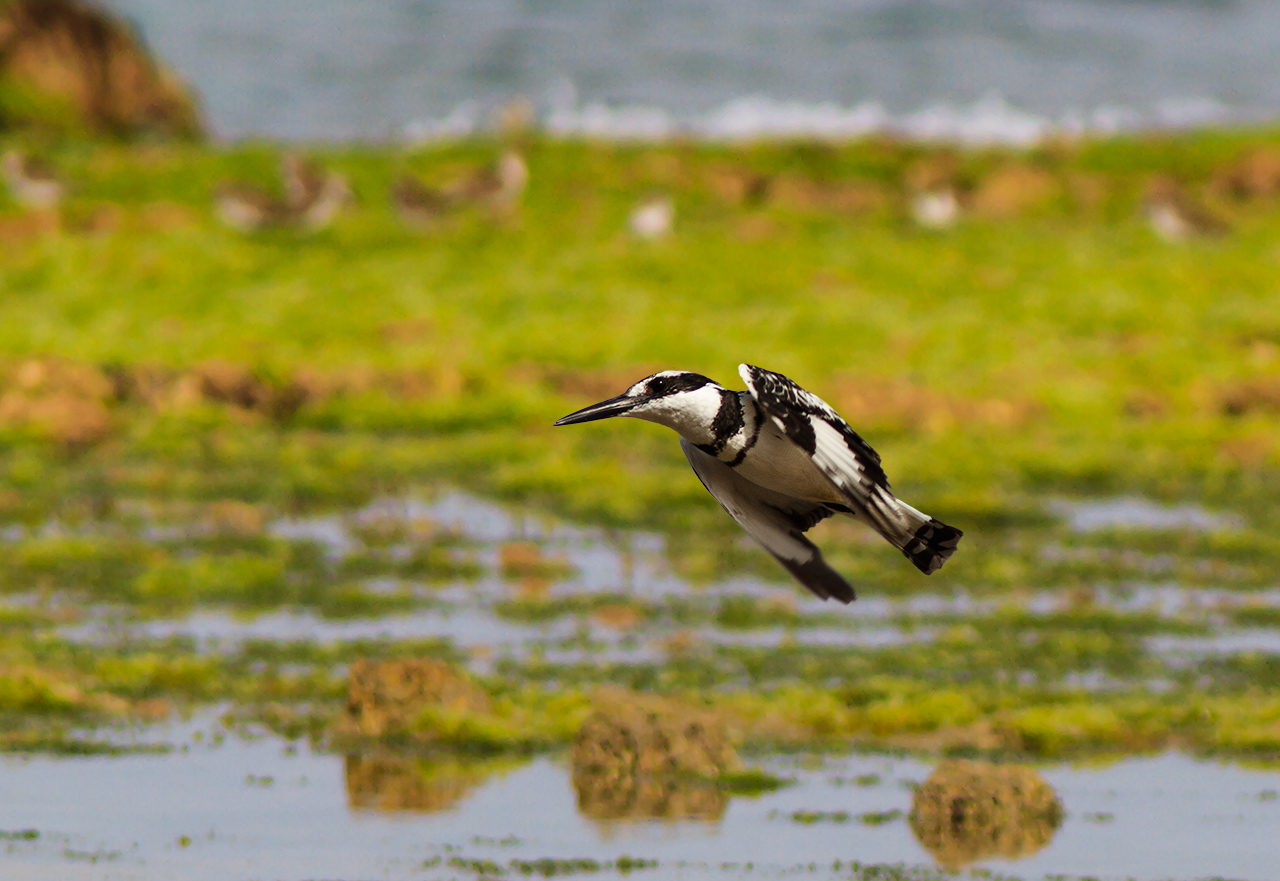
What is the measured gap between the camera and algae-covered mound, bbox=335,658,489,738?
1153 centimetres

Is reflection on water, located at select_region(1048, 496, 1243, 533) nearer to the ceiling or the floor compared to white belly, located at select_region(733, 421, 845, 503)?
nearer to the ceiling

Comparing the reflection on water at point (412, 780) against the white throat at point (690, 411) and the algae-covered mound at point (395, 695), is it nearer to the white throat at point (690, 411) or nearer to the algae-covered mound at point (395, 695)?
the algae-covered mound at point (395, 695)

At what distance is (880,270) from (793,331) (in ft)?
11.5

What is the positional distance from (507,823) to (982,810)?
233 cm

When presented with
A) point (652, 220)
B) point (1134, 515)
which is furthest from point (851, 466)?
point (652, 220)

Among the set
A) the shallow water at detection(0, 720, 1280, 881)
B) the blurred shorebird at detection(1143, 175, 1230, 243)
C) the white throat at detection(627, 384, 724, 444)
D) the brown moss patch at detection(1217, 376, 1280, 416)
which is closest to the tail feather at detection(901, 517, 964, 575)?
the white throat at detection(627, 384, 724, 444)

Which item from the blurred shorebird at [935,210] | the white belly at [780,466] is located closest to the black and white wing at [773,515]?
the white belly at [780,466]

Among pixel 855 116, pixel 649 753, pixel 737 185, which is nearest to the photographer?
pixel 649 753

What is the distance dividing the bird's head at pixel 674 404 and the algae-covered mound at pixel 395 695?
454 centimetres

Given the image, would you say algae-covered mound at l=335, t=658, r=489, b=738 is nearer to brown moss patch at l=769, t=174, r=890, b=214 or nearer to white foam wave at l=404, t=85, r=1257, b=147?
brown moss patch at l=769, t=174, r=890, b=214

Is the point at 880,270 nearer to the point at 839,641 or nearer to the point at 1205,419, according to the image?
the point at 1205,419

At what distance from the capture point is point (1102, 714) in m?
12.1

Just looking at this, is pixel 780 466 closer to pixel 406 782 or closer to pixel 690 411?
pixel 690 411

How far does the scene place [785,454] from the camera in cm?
750
